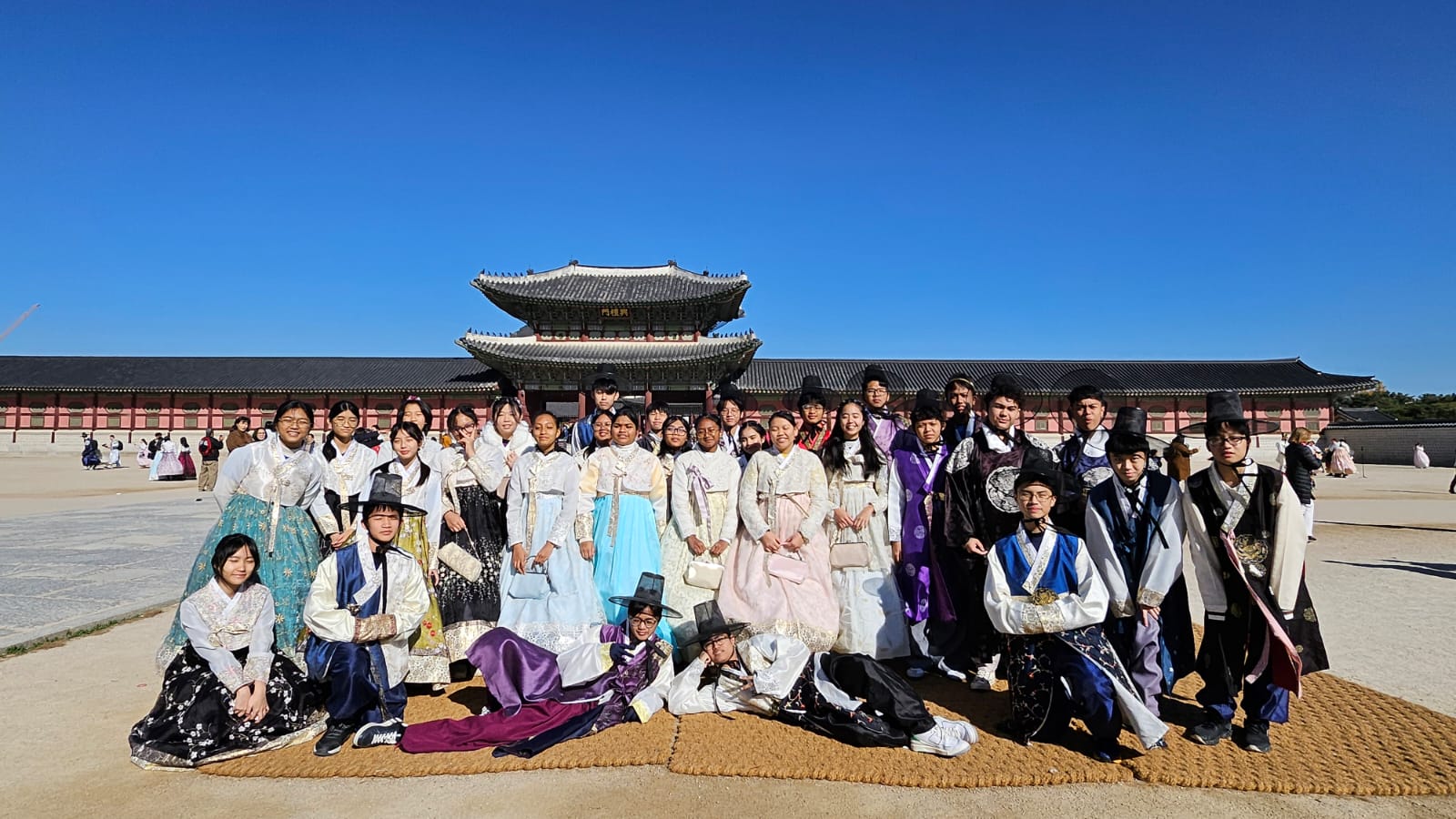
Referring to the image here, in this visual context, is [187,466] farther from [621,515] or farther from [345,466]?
[621,515]

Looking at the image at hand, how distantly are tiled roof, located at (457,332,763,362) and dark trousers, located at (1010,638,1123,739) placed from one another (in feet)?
69.7

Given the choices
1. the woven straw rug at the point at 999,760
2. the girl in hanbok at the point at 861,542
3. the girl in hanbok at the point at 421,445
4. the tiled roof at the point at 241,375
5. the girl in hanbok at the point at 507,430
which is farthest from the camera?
the tiled roof at the point at 241,375

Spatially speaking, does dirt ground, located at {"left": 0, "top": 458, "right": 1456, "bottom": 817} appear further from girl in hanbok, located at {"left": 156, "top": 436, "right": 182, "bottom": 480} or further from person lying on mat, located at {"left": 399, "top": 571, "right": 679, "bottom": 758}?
girl in hanbok, located at {"left": 156, "top": 436, "right": 182, "bottom": 480}

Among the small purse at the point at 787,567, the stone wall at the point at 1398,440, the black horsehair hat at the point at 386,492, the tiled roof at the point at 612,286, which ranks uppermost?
the tiled roof at the point at 612,286

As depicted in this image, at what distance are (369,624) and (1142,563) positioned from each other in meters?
3.81

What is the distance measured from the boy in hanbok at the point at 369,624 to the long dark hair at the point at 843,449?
2.51 metres

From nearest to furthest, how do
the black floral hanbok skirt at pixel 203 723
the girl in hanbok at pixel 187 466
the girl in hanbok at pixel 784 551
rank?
the black floral hanbok skirt at pixel 203 723
the girl in hanbok at pixel 784 551
the girl in hanbok at pixel 187 466

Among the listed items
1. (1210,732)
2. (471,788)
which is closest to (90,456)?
(471,788)

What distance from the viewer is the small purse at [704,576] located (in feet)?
14.3

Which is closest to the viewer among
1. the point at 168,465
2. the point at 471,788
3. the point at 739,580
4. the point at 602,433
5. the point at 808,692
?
the point at 471,788

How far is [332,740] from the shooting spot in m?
3.30

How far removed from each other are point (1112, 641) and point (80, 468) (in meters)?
33.4

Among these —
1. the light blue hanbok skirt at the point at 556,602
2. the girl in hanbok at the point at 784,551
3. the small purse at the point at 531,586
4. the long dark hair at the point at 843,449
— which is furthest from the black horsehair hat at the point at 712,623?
the long dark hair at the point at 843,449

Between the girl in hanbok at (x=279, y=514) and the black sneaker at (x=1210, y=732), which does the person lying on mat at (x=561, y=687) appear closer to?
the girl in hanbok at (x=279, y=514)
